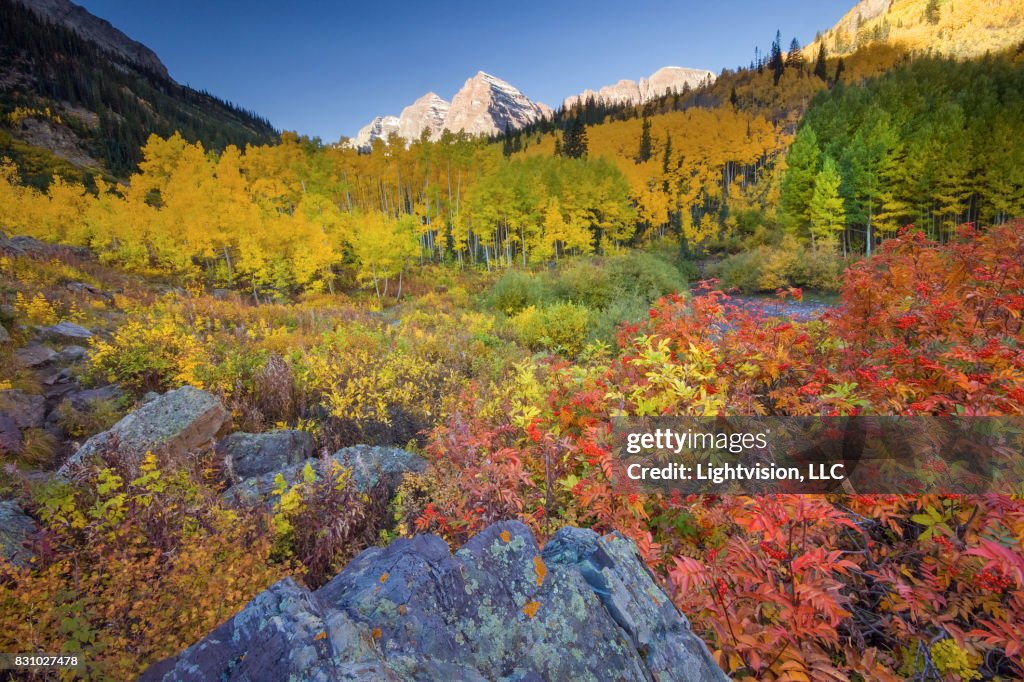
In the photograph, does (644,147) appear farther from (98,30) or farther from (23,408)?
(98,30)

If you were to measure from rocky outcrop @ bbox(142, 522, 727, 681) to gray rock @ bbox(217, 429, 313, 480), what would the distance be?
4.40 meters

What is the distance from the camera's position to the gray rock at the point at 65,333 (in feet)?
26.9

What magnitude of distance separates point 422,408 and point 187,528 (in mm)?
4242

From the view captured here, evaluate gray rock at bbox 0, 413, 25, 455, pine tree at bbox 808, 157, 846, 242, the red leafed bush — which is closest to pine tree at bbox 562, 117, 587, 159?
pine tree at bbox 808, 157, 846, 242

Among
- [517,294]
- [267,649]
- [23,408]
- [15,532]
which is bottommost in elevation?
[15,532]

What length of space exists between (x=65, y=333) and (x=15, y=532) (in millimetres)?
6897

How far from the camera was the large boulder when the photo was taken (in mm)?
4648

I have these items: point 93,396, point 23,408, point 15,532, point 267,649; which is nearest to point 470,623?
point 267,649

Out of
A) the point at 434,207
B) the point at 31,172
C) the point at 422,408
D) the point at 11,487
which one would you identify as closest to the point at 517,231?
the point at 434,207

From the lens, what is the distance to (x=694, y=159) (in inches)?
2196

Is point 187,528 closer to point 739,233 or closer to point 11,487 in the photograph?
point 11,487

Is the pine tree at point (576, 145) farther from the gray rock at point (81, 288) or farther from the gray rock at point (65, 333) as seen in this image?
the gray rock at point (65, 333)

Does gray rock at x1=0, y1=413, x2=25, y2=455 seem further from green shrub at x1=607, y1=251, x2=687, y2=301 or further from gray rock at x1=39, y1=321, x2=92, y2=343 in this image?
green shrub at x1=607, y1=251, x2=687, y2=301

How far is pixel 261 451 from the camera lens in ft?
19.2
